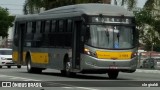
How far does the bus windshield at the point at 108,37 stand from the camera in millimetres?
26484

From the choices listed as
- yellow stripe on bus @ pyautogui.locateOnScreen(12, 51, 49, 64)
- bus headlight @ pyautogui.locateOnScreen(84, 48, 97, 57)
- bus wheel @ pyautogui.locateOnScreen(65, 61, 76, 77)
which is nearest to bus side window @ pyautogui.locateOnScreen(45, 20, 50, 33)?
yellow stripe on bus @ pyautogui.locateOnScreen(12, 51, 49, 64)

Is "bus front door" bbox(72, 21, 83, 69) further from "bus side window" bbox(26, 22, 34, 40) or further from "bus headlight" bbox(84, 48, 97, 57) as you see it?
"bus side window" bbox(26, 22, 34, 40)

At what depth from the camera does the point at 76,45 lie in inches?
1081

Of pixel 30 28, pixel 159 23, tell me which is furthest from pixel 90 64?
pixel 159 23

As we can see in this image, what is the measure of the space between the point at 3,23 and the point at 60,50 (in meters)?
67.3

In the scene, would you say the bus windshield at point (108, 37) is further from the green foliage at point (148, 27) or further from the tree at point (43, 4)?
the green foliage at point (148, 27)

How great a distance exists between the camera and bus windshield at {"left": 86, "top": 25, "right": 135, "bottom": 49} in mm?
26484

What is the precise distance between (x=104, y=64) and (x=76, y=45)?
194 centimetres

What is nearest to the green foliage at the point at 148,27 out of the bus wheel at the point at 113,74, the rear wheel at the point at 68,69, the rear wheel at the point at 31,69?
the rear wheel at the point at 31,69

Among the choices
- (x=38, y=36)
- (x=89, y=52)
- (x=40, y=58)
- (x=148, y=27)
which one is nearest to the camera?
(x=89, y=52)

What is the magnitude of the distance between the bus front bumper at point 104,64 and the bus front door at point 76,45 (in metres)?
0.63

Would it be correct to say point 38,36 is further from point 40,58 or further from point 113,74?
point 113,74

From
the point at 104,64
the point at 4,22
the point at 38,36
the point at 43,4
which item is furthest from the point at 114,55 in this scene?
the point at 4,22

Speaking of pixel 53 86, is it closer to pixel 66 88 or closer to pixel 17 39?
pixel 66 88
